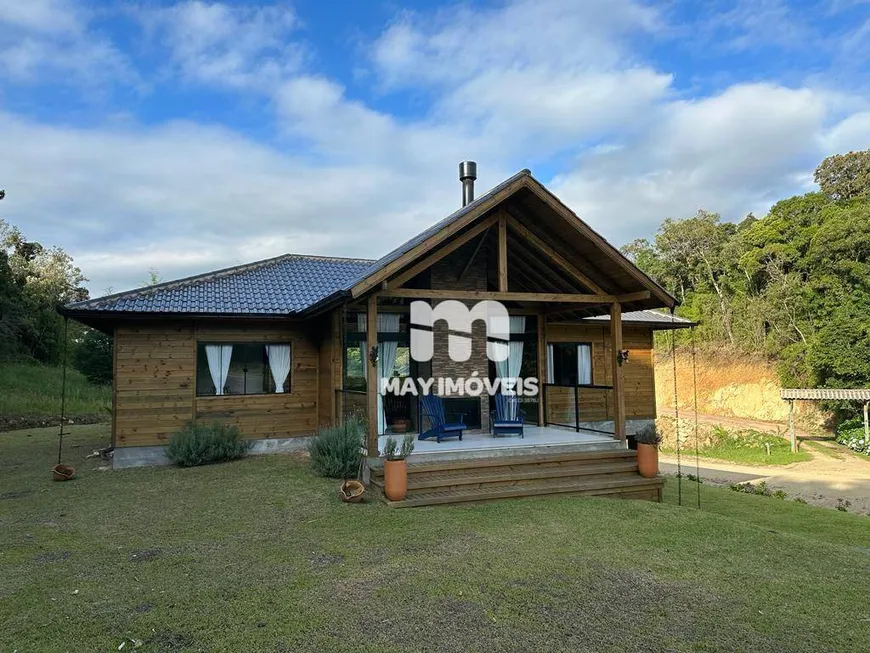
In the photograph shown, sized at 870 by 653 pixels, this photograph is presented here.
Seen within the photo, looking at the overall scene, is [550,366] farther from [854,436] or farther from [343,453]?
[854,436]

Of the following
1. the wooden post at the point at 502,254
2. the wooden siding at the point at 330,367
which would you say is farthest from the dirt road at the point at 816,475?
the wooden siding at the point at 330,367

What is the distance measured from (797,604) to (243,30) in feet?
38.8

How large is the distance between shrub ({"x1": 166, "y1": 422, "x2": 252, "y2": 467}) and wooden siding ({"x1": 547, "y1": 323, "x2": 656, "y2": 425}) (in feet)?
21.7

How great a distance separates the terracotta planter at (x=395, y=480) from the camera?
6.79m

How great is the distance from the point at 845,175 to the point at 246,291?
2896 cm

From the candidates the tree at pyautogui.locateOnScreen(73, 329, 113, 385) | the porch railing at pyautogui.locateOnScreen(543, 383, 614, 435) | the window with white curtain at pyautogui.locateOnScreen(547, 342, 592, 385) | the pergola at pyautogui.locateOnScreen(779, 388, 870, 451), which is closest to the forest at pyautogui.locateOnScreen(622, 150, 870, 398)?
the pergola at pyautogui.locateOnScreen(779, 388, 870, 451)

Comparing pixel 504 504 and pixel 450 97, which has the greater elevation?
pixel 450 97

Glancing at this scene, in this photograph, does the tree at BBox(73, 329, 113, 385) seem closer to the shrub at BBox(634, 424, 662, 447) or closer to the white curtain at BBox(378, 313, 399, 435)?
the white curtain at BBox(378, 313, 399, 435)

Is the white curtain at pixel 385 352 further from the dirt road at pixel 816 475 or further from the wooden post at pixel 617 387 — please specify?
the dirt road at pixel 816 475

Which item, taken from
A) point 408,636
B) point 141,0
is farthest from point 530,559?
point 141,0

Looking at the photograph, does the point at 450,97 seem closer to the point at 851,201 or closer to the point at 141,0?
the point at 141,0

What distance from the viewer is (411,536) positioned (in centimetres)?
559

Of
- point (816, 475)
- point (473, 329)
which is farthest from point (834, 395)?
point (473, 329)

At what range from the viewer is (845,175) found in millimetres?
26297
